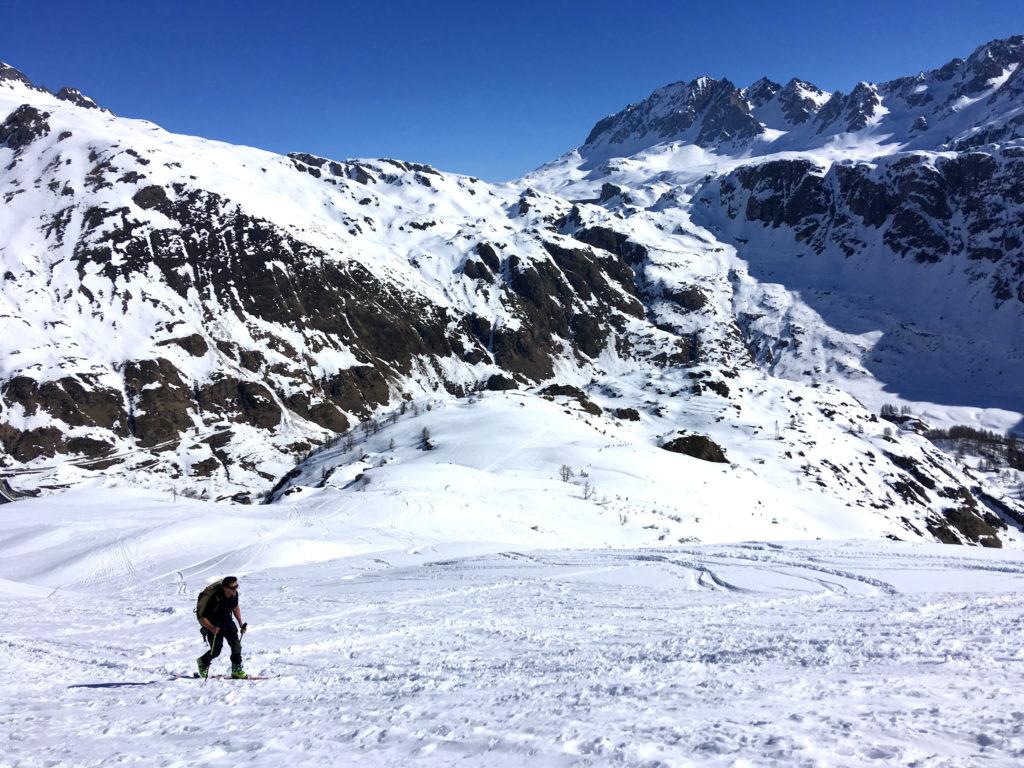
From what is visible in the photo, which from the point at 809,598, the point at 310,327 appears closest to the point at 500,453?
the point at 809,598

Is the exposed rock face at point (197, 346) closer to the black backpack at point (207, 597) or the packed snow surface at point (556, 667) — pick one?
the packed snow surface at point (556, 667)

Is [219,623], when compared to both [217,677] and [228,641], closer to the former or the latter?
[228,641]

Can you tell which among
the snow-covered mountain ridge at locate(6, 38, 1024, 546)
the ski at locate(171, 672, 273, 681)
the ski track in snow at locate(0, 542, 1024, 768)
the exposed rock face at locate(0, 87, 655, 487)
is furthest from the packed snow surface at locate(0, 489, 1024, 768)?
the exposed rock face at locate(0, 87, 655, 487)

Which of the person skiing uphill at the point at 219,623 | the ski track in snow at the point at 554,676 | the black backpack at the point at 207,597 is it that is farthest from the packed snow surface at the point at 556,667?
the black backpack at the point at 207,597

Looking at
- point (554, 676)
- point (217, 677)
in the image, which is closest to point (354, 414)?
point (217, 677)

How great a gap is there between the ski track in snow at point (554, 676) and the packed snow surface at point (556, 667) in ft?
0.17

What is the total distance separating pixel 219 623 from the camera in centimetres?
1163

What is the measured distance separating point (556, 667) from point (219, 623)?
229 inches

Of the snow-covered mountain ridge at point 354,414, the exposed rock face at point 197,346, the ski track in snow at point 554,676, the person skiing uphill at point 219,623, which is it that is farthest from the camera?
the exposed rock face at point 197,346

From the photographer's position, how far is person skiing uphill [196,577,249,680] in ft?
37.8

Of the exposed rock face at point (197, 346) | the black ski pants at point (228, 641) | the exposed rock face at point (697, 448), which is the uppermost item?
the exposed rock face at point (197, 346)

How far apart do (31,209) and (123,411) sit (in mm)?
86099

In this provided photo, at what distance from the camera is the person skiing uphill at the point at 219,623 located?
11.5 m

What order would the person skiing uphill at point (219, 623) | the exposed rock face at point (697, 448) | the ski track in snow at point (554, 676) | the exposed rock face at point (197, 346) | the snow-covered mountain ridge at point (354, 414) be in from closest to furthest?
1. the ski track in snow at point (554, 676)
2. the person skiing uphill at point (219, 623)
3. the snow-covered mountain ridge at point (354, 414)
4. the exposed rock face at point (697, 448)
5. the exposed rock face at point (197, 346)
